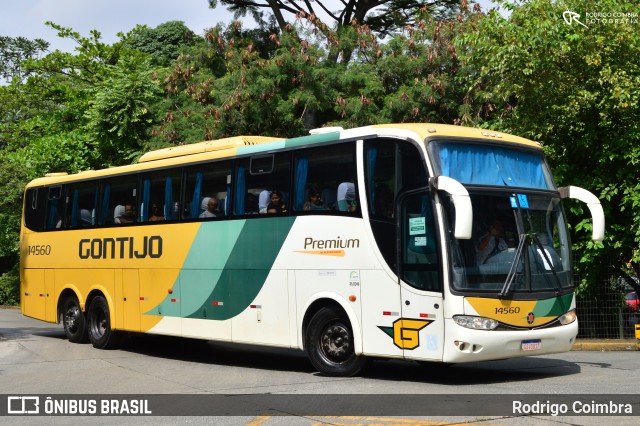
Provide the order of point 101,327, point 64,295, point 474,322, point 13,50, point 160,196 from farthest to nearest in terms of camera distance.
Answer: point 13,50, point 64,295, point 101,327, point 160,196, point 474,322

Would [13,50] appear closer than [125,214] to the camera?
No

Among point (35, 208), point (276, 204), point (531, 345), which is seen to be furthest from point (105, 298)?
point (531, 345)

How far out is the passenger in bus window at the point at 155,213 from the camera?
673 inches

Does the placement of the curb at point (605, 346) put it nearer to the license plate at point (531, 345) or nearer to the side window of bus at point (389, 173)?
the license plate at point (531, 345)

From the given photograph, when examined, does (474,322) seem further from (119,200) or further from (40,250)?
(40,250)

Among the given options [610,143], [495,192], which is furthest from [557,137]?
[495,192]

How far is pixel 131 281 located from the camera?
58.7 feet

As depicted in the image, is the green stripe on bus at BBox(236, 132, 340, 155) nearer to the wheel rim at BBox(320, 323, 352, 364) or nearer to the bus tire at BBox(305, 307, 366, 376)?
the bus tire at BBox(305, 307, 366, 376)

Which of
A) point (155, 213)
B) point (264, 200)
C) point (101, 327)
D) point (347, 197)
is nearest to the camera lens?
point (347, 197)

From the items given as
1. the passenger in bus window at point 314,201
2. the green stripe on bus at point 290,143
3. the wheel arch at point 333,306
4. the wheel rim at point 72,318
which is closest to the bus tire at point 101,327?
the wheel rim at point 72,318

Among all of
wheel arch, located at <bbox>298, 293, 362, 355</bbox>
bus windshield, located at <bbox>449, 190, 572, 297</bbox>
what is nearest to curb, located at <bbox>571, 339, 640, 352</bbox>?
bus windshield, located at <bbox>449, 190, 572, 297</bbox>

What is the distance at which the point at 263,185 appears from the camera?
1472 centimetres

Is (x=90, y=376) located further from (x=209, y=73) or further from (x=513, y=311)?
(x=209, y=73)

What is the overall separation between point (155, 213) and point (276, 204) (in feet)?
12.2
